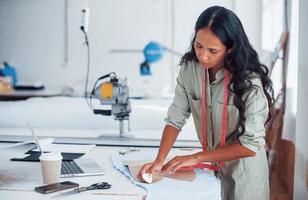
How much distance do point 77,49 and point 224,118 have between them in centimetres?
322

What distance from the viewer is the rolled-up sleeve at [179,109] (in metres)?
1.65

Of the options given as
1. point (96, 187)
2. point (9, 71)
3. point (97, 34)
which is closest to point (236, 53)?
point (96, 187)

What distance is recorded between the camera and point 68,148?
1892mm

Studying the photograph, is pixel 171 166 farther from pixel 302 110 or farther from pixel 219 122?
pixel 302 110

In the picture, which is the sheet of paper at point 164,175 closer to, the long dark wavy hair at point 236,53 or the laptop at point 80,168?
the laptop at point 80,168

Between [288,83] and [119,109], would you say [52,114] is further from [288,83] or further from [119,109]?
[288,83]

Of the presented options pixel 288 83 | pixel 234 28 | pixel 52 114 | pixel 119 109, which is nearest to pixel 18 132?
pixel 52 114

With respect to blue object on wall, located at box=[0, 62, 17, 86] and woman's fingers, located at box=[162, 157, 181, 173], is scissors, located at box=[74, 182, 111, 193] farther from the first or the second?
blue object on wall, located at box=[0, 62, 17, 86]

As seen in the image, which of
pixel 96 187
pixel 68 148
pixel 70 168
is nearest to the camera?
pixel 96 187

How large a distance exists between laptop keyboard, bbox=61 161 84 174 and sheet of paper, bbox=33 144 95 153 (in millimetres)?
228

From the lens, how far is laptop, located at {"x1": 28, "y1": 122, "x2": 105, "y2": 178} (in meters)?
1.44

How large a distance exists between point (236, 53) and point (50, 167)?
0.76 m

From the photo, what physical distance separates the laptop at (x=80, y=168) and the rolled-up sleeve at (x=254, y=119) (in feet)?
1.79

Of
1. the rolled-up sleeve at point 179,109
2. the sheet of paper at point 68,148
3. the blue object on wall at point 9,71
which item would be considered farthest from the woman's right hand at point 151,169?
the blue object on wall at point 9,71
